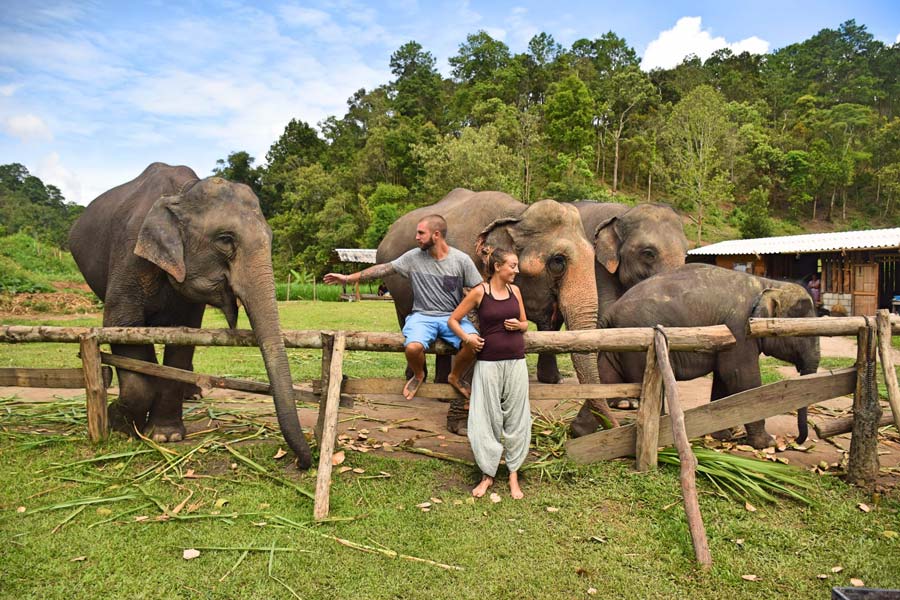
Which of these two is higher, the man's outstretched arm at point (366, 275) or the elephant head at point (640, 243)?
the elephant head at point (640, 243)

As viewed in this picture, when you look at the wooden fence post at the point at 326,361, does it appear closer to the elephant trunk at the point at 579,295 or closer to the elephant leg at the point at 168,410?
the elephant leg at the point at 168,410

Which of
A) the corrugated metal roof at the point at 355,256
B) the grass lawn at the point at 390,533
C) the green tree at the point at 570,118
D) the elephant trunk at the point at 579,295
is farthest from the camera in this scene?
the green tree at the point at 570,118

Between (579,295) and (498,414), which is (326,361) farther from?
(579,295)

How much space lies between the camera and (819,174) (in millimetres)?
52375

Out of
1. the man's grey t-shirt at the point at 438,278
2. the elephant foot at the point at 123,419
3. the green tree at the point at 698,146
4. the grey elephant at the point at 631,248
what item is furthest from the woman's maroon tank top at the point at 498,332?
the green tree at the point at 698,146

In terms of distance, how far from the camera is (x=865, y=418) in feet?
14.9

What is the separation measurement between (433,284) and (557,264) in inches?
61.6

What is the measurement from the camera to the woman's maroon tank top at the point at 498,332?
14.9ft

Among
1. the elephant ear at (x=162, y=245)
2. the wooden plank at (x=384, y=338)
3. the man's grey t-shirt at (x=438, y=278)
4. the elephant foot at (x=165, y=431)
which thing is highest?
the elephant ear at (x=162, y=245)

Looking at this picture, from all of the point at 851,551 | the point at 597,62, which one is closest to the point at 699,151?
the point at 597,62

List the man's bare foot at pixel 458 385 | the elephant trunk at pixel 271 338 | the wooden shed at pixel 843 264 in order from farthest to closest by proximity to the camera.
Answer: the wooden shed at pixel 843 264, the man's bare foot at pixel 458 385, the elephant trunk at pixel 271 338

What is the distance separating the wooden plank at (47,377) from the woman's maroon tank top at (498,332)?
11.4 ft

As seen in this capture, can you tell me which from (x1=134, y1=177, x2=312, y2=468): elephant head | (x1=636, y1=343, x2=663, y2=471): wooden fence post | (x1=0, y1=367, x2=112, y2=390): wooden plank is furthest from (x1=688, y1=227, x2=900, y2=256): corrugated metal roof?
(x1=0, y1=367, x2=112, y2=390): wooden plank

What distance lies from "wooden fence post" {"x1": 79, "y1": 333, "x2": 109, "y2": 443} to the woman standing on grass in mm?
3232
